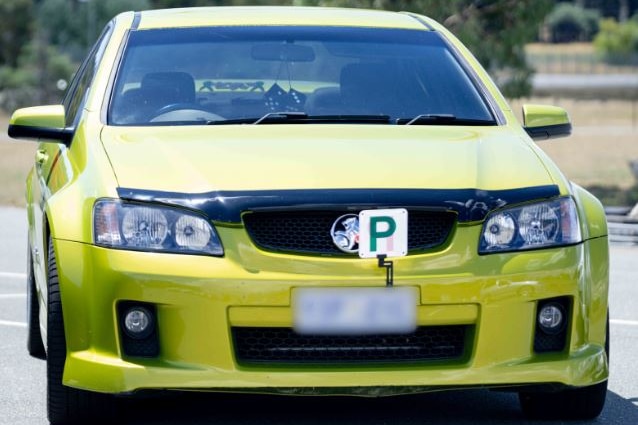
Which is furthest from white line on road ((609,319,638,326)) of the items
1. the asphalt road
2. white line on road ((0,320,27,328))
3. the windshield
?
white line on road ((0,320,27,328))

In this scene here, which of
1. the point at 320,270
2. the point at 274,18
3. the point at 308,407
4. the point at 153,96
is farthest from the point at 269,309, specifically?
the point at 274,18

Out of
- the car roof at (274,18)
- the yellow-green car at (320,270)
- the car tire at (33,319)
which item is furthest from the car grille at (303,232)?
the car tire at (33,319)

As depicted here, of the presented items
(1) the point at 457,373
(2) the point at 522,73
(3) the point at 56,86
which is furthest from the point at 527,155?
(3) the point at 56,86

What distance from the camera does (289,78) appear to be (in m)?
6.48

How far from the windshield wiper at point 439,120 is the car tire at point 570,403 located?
105 centimetres

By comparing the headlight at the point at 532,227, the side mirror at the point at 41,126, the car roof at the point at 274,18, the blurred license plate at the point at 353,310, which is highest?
the car roof at the point at 274,18

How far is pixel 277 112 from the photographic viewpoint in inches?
242

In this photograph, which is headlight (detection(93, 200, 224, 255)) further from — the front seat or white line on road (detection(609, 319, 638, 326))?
white line on road (detection(609, 319, 638, 326))

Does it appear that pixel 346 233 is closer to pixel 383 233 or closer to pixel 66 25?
pixel 383 233

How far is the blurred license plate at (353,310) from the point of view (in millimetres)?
5051

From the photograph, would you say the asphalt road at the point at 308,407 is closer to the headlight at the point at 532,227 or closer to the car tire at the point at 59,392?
the car tire at the point at 59,392

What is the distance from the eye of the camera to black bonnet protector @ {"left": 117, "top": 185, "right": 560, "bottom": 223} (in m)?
5.11

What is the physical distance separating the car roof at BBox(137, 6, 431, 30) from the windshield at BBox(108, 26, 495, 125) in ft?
0.22

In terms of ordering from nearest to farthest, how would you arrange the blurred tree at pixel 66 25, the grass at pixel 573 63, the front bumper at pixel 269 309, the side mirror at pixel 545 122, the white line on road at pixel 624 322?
the front bumper at pixel 269 309, the side mirror at pixel 545 122, the white line on road at pixel 624 322, the blurred tree at pixel 66 25, the grass at pixel 573 63
